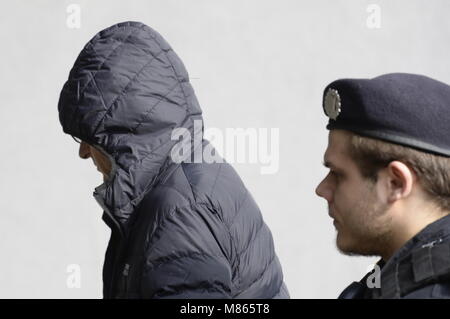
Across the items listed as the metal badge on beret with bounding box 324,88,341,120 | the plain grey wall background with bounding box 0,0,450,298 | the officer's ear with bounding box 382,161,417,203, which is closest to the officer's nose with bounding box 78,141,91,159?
the metal badge on beret with bounding box 324,88,341,120

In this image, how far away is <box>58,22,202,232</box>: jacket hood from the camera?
2104mm

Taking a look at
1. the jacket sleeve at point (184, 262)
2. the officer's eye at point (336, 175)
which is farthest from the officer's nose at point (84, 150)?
the officer's eye at point (336, 175)

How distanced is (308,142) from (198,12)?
95 centimetres

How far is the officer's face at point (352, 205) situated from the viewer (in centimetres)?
151

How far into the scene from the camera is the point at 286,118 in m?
4.50

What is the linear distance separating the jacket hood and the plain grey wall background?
205 centimetres

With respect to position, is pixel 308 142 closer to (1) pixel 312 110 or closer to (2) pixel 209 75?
(1) pixel 312 110

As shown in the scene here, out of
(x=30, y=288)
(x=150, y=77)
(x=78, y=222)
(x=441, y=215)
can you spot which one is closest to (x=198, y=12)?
(x=78, y=222)

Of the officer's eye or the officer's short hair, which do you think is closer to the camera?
the officer's short hair

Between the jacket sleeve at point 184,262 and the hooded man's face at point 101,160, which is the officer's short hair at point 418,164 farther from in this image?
the hooded man's face at point 101,160

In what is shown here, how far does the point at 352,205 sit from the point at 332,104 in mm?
286

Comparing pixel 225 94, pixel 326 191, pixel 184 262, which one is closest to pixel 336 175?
pixel 326 191

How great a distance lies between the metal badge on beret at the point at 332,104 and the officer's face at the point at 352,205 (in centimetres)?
8

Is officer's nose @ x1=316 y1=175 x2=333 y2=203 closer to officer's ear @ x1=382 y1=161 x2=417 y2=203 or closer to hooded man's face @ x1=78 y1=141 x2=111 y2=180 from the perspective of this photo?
officer's ear @ x1=382 y1=161 x2=417 y2=203
